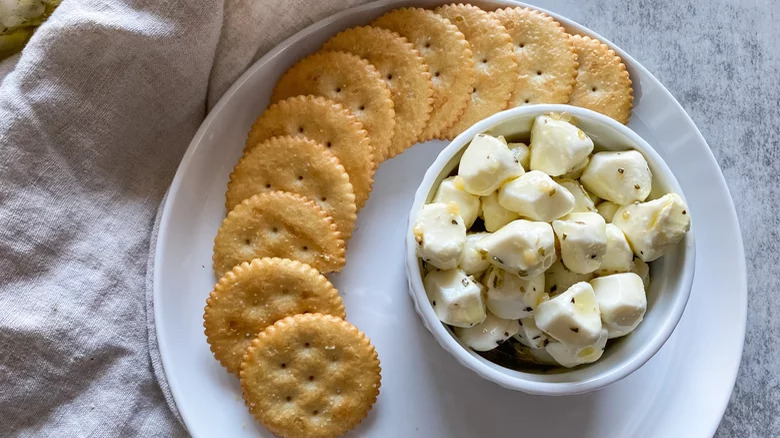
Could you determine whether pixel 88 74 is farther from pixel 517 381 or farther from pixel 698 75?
pixel 698 75

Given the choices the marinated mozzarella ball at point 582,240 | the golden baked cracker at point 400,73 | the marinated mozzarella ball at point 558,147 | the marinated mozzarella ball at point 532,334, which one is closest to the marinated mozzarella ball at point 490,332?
the marinated mozzarella ball at point 532,334

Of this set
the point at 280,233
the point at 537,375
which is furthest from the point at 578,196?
the point at 280,233

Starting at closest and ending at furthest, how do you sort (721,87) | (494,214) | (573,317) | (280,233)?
(573,317), (494,214), (280,233), (721,87)

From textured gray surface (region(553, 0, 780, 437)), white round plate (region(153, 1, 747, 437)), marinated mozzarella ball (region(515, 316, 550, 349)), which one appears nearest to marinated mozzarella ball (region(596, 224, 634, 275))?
marinated mozzarella ball (region(515, 316, 550, 349))

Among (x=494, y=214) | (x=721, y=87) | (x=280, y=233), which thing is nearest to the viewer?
(x=494, y=214)

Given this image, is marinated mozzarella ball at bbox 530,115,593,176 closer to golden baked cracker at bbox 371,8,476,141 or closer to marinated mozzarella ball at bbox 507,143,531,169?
marinated mozzarella ball at bbox 507,143,531,169

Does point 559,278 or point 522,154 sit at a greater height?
point 522,154

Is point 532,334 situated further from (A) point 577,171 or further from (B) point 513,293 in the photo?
(A) point 577,171

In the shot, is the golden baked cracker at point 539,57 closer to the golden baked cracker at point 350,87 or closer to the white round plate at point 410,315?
the white round plate at point 410,315

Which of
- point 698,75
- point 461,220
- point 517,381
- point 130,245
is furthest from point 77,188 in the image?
point 698,75
